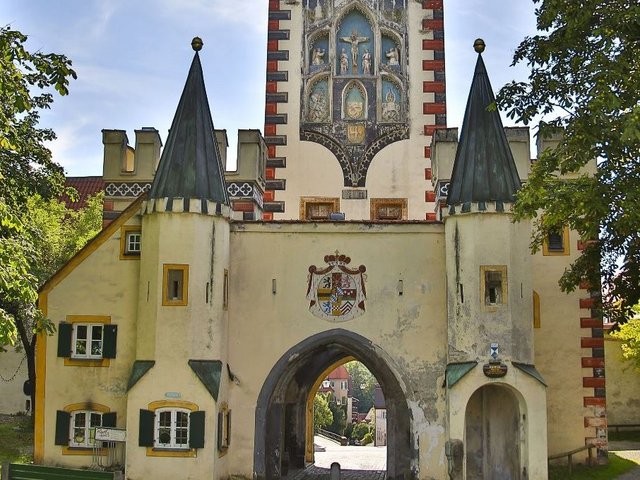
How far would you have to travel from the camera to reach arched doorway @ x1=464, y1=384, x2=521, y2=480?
20.6m

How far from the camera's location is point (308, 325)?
21453 mm

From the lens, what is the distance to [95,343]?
2173 cm

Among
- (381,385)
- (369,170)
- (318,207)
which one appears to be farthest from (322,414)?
(381,385)

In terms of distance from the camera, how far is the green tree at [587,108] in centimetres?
1455

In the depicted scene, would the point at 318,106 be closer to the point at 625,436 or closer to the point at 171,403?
the point at 171,403

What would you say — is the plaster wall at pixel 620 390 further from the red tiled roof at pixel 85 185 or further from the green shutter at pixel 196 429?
the red tiled roof at pixel 85 185

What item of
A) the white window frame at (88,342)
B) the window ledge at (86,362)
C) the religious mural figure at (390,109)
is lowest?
the window ledge at (86,362)

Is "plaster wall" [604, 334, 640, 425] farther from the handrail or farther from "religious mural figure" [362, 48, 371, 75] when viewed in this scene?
the handrail

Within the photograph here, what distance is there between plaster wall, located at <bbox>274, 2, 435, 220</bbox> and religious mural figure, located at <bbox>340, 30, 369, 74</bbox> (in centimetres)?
154

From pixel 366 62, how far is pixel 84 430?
12.8 m

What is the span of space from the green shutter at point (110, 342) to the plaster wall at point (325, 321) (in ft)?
8.82

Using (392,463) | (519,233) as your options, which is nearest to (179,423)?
(392,463)

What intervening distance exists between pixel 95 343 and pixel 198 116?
5.83 metres

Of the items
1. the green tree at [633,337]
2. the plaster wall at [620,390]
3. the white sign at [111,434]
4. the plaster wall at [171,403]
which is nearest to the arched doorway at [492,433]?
the plaster wall at [171,403]
